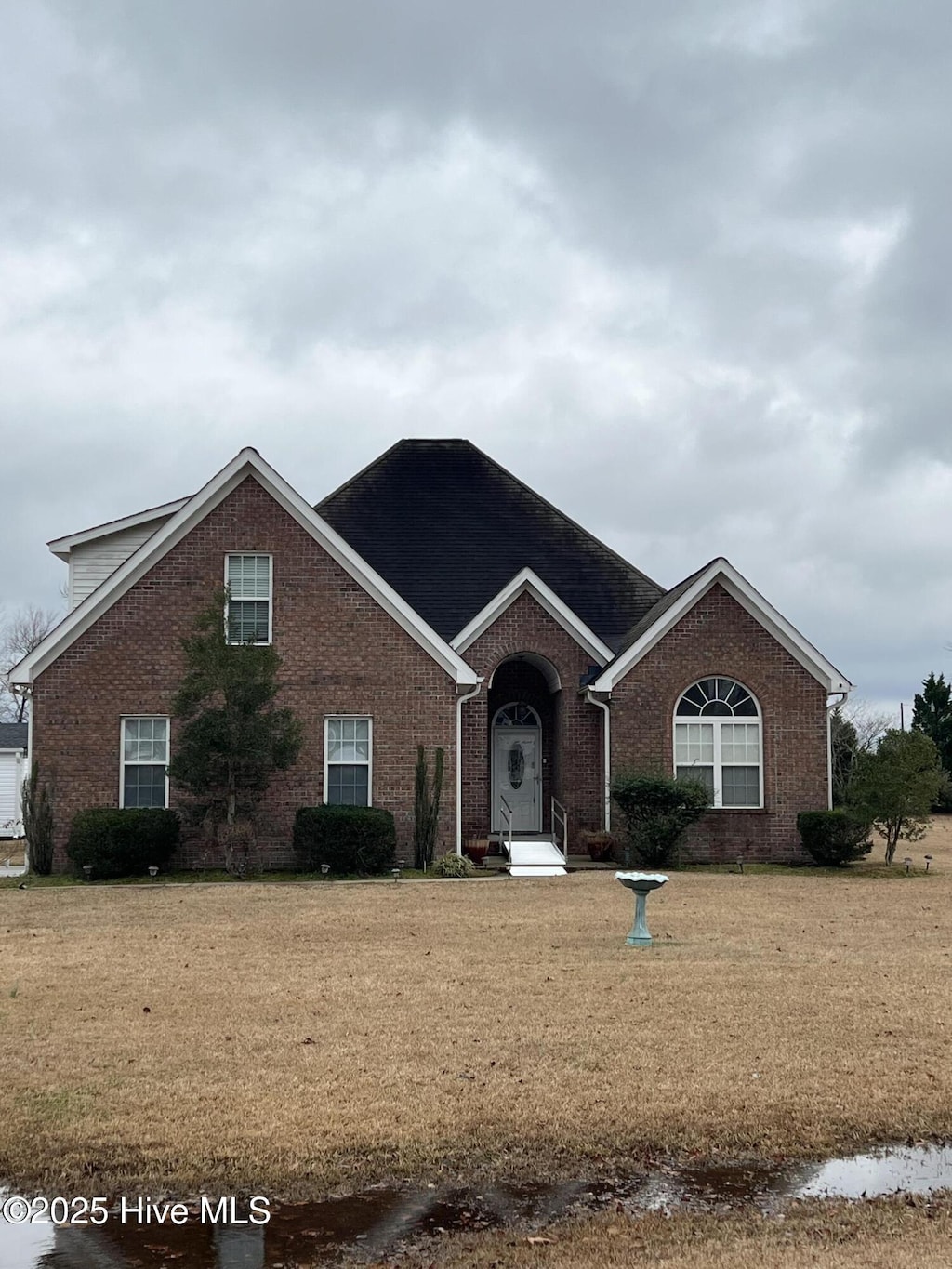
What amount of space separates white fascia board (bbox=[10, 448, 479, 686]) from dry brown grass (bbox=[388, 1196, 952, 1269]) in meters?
17.3

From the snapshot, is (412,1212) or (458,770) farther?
(458,770)

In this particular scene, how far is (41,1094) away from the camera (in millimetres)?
7449

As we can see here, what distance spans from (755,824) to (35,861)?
45.1 feet

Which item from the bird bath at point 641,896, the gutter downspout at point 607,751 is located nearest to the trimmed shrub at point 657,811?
the gutter downspout at point 607,751

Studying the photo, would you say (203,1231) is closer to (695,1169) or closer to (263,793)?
(695,1169)

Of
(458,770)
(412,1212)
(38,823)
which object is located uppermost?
(458,770)

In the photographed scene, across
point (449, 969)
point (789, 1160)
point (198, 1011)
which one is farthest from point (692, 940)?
point (789, 1160)

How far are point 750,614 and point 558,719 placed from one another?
471cm

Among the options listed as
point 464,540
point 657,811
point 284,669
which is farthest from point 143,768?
point 464,540

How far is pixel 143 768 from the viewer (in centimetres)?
2222

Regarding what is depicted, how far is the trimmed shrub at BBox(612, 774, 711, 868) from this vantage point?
22688mm

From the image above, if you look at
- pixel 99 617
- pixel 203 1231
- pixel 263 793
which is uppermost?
pixel 99 617

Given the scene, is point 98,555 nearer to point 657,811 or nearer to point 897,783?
point 657,811

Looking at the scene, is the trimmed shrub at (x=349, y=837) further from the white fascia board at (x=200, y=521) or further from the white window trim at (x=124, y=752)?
the white fascia board at (x=200, y=521)
